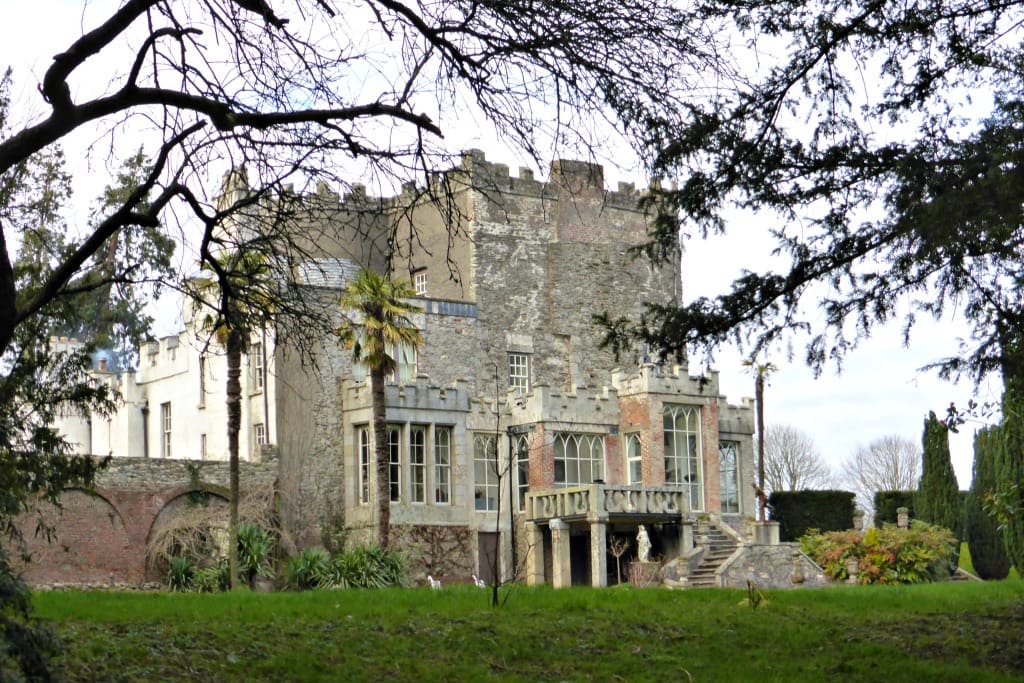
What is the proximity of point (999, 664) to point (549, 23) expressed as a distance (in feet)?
25.4

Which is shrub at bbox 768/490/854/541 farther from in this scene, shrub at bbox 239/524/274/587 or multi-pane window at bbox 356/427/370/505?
shrub at bbox 239/524/274/587

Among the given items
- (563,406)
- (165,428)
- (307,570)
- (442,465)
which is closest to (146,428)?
(165,428)

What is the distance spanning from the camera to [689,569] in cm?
3303

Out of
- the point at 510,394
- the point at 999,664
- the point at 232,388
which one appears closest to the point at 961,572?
the point at 510,394

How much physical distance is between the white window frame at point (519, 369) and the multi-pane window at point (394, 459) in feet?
18.8

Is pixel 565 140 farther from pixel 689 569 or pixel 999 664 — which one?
pixel 689 569

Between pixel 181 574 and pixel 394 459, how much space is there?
6152 mm

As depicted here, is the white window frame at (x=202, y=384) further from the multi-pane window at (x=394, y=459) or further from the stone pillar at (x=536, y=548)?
the stone pillar at (x=536, y=548)

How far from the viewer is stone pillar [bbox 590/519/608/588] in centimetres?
3245

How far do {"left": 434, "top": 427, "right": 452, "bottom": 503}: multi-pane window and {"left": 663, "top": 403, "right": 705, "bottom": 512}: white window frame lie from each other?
227 inches

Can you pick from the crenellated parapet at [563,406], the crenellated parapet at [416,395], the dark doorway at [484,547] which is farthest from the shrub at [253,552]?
the crenellated parapet at [563,406]

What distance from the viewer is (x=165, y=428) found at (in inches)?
1606

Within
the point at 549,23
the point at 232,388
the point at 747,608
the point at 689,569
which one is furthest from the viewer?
the point at 689,569

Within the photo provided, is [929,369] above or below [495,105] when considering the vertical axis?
below
